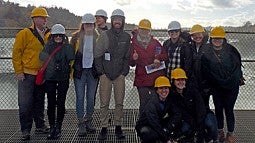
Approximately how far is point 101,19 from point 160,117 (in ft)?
6.86

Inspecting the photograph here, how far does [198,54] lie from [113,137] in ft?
6.46

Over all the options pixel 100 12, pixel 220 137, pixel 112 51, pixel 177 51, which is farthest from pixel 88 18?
pixel 220 137

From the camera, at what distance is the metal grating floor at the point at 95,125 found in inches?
231

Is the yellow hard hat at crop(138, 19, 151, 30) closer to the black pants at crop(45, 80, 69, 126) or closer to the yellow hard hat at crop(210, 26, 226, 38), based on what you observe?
the yellow hard hat at crop(210, 26, 226, 38)

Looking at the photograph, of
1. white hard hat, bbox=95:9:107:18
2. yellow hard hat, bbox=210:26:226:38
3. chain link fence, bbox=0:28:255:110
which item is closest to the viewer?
yellow hard hat, bbox=210:26:226:38

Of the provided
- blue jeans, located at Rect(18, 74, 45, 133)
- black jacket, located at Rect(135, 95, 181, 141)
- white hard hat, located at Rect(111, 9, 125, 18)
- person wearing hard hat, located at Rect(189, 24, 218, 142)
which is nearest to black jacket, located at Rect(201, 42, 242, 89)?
person wearing hard hat, located at Rect(189, 24, 218, 142)

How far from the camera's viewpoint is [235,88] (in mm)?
5480

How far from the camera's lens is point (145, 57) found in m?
5.62

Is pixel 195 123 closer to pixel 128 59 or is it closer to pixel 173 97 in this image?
pixel 173 97

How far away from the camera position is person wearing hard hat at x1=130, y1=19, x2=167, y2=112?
5.58 m

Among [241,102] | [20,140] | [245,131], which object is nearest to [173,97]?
[245,131]

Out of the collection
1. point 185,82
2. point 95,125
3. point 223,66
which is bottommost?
point 95,125

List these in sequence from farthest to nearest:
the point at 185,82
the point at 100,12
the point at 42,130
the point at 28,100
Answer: the point at 42,130 < the point at 100,12 < the point at 28,100 < the point at 185,82

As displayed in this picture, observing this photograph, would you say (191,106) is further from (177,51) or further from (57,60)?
(57,60)
